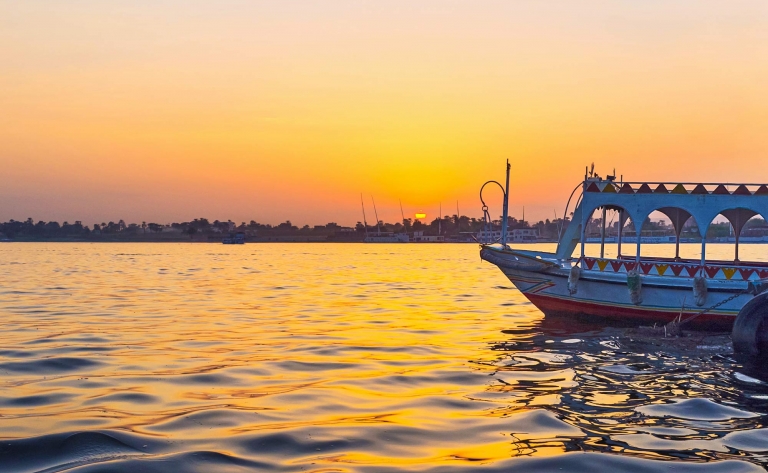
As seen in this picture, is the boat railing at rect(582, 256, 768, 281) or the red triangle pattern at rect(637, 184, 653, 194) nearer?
the boat railing at rect(582, 256, 768, 281)

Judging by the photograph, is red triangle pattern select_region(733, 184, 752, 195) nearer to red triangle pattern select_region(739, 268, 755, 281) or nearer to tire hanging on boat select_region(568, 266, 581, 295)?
red triangle pattern select_region(739, 268, 755, 281)

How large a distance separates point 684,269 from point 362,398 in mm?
11826

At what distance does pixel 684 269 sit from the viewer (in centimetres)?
1908

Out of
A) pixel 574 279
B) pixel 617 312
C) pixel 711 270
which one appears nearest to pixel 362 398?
pixel 574 279

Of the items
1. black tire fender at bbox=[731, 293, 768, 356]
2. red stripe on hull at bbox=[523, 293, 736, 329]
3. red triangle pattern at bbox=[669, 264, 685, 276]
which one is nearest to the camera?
black tire fender at bbox=[731, 293, 768, 356]

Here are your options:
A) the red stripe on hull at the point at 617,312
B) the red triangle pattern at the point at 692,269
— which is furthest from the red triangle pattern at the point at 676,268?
the red stripe on hull at the point at 617,312

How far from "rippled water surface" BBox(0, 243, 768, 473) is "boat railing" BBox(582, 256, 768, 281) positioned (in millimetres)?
1725

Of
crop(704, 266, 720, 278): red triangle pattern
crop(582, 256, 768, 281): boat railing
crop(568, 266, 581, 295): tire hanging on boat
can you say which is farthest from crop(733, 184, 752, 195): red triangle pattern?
crop(568, 266, 581, 295): tire hanging on boat

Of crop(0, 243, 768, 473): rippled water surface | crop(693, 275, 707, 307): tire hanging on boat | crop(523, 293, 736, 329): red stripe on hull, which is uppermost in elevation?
crop(693, 275, 707, 307): tire hanging on boat

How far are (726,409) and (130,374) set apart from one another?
9398mm

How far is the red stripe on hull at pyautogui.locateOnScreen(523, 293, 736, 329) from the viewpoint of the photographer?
18109 millimetres

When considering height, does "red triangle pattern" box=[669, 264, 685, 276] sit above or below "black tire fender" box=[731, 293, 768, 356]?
above

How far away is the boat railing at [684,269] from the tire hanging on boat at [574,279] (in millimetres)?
303

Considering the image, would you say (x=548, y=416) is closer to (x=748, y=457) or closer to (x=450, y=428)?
(x=450, y=428)
